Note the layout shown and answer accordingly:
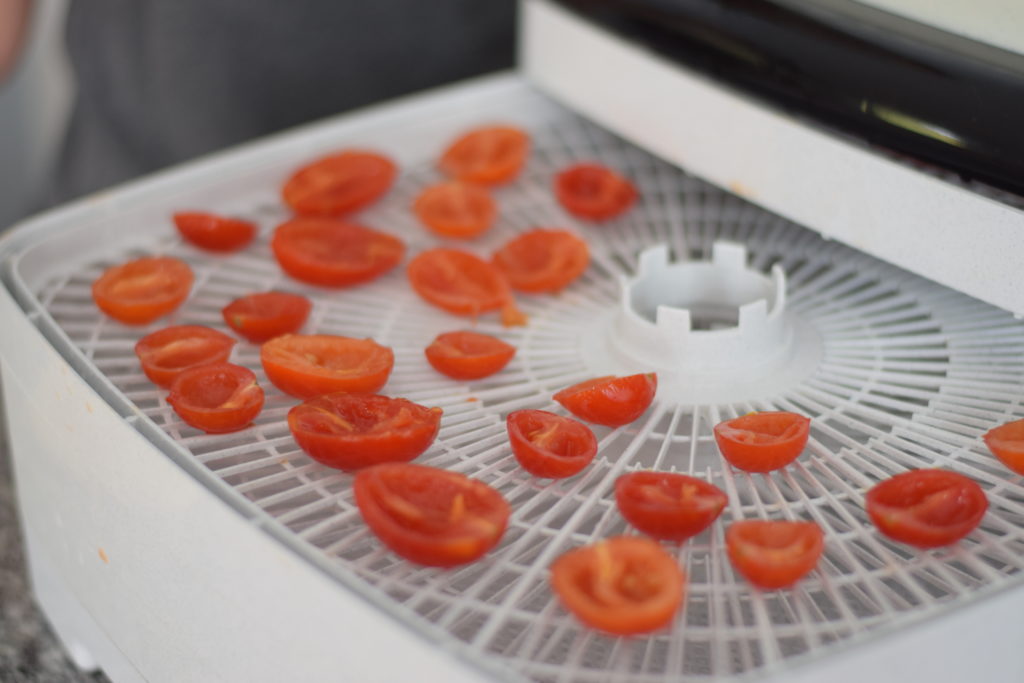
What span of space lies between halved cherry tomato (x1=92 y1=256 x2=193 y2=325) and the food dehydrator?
0.01 metres

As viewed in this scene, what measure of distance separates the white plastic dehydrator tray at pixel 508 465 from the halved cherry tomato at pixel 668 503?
15 millimetres

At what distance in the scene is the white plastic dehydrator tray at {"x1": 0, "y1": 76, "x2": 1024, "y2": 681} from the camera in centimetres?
41

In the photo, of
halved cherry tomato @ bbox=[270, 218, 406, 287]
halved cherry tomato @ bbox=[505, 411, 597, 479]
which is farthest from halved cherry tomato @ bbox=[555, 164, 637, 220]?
halved cherry tomato @ bbox=[505, 411, 597, 479]

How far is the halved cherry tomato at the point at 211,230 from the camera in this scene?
66 cm

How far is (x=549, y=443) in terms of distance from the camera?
1.62 feet

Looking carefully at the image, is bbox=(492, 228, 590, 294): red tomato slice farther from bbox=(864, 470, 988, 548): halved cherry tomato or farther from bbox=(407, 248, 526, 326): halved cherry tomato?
bbox=(864, 470, 988, 548): halved cherry tomato

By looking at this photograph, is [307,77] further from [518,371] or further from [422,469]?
[422,469]

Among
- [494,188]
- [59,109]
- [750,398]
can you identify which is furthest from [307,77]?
[750,398]

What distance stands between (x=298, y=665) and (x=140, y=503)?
11cm

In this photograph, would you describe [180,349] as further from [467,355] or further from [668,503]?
[668,503]

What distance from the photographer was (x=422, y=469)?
1.52 ft

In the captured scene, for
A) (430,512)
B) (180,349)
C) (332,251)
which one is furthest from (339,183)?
(430,512)

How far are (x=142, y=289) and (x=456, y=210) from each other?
197 mm

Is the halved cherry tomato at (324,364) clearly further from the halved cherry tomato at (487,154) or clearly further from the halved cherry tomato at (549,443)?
the halved cherry tomato at (487,154)
